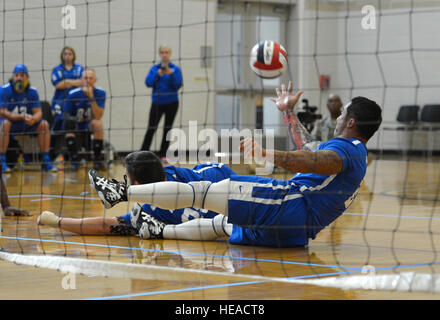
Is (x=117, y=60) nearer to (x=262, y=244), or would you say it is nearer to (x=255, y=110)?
(x=255, y=110)

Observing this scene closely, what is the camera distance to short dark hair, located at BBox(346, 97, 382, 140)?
3293mm

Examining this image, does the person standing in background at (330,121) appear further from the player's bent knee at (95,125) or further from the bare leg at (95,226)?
the bare leg at (95,226)

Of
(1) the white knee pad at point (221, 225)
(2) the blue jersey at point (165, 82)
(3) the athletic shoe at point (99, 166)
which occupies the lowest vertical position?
(3) the athletic shoe at point (99, 166)

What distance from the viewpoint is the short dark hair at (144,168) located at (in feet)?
11.7

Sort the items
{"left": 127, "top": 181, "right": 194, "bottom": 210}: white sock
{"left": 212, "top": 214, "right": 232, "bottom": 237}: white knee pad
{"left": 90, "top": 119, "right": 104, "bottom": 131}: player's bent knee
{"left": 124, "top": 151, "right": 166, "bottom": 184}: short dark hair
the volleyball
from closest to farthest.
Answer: {"left": 127, "top": 181, "right": 194, "bottom": 210}: white sock, {"left": 124, "top": 151, "right": 166, "bottom": 184}: short dark hair, {"left": 212, "top": 214, "right": 232, "bottom": 237}: white knee pad, the volleyball, {"left": 90, "top": 119, "right": 104, "bottom": 131}: player's bent knee

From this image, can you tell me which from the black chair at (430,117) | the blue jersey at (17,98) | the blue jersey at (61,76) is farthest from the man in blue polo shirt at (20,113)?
Answer: the black chair at (430,117)

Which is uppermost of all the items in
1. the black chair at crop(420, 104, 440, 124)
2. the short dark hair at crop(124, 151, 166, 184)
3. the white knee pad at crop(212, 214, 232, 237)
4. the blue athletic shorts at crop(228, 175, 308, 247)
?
the black chair at crop(420, 104, 440, 124)

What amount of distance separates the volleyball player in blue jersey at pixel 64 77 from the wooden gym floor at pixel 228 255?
3.64 meters

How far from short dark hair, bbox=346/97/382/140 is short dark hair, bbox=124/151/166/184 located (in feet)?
3.44

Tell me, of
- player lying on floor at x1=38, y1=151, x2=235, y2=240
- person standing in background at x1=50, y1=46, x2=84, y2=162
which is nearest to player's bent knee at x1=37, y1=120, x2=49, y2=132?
person standing in background at x1=50, y1=46, x2=84, y2=162

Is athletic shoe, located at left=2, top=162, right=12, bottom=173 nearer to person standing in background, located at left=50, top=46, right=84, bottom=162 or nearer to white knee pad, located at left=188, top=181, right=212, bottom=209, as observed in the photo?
person standing in background, located at left=50, top=46, right=84, bottom=162

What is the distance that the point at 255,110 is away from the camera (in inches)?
506
